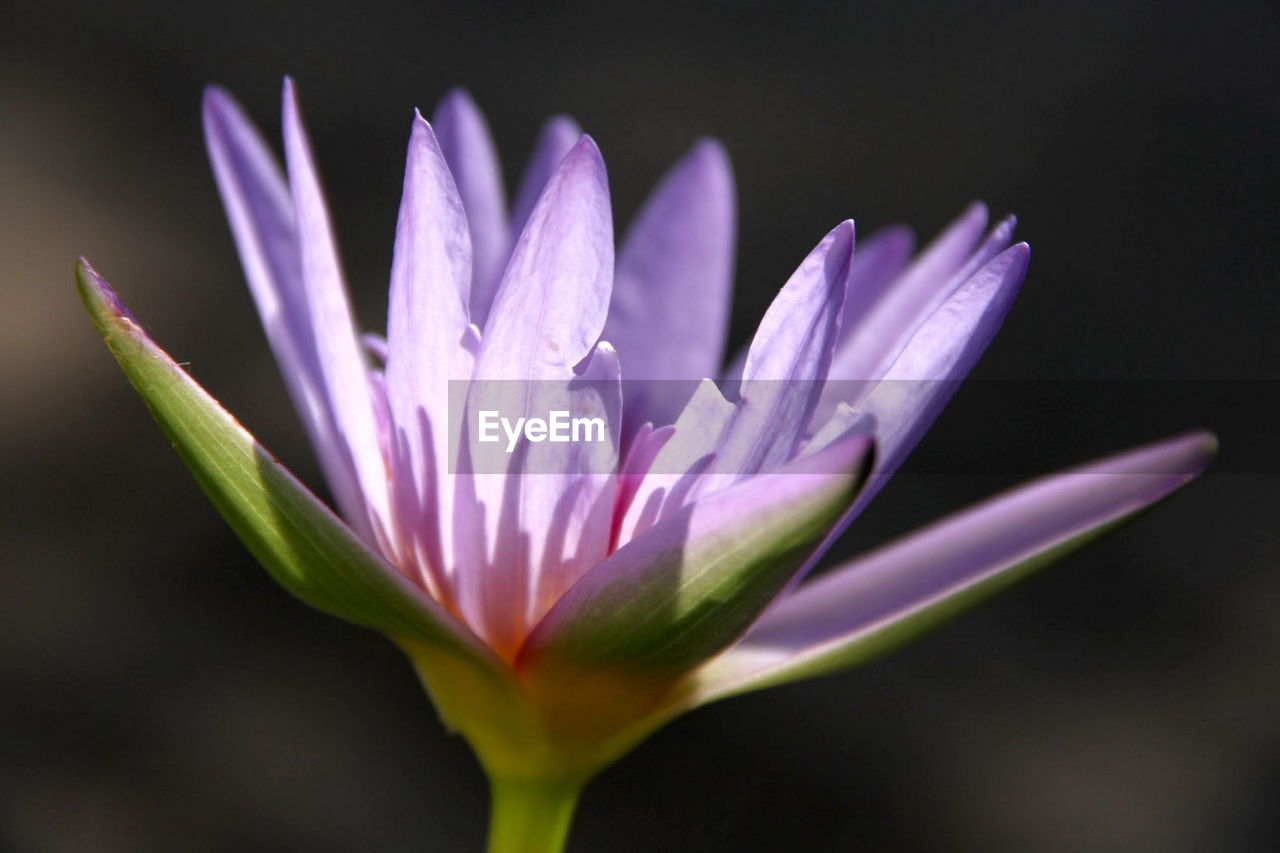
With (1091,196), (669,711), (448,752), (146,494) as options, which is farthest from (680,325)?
(1091,196)

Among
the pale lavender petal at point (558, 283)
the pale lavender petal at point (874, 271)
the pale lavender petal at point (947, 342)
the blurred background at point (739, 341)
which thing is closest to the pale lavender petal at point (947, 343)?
the pale lavender petal at point (947, 342)

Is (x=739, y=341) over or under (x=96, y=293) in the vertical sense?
under

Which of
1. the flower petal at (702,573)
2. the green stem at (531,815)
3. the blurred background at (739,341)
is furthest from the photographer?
the blurred background at (739,341)

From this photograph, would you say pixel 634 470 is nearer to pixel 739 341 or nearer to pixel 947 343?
pixel 947 343

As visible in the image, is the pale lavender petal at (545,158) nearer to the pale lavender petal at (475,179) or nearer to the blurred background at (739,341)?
the pale lavender petal at (475,179)

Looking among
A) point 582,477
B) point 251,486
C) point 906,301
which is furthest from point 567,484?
point 906,301

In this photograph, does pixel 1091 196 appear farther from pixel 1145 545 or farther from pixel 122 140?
pixel 122 140

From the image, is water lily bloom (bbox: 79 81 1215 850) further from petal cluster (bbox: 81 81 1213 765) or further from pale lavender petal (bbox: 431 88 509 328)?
pale lavender petal (bbox: 431 88 509 328)
